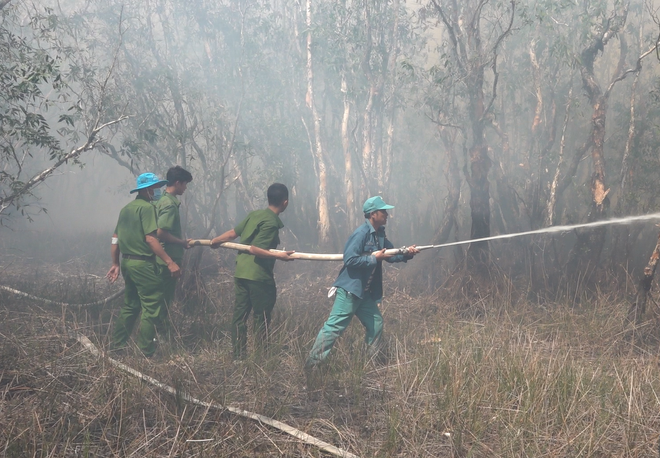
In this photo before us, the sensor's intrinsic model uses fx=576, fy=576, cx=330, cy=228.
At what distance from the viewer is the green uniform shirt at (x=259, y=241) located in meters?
5.32

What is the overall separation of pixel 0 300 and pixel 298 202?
10663 mm

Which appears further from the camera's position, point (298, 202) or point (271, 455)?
point (298, 202)

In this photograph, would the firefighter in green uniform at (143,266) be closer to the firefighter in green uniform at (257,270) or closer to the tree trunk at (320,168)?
the firefighter in green uniform at (257,270)

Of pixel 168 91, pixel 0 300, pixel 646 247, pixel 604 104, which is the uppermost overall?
pixel 168 91

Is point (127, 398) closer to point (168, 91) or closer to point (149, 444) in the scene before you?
point (149, 444)

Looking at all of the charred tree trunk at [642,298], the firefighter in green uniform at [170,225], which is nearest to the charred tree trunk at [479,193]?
the charred tree trunk at [642,298]

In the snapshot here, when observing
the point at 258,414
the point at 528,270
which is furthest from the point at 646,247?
the point at 258,414

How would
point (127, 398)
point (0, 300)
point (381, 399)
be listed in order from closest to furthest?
point (127, 398) → point (381, 399) → point (0, 300)

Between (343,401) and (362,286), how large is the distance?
1.02m

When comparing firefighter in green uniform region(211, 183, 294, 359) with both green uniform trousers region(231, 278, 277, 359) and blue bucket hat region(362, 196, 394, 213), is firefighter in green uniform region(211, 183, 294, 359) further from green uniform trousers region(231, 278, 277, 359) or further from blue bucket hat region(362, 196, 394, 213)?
blue bucket hat region(362, 196, 394, 213)

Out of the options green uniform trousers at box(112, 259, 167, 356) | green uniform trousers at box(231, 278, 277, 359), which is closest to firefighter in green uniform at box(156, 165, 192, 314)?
green uniform trousers at box(112, 259, 167, 356)

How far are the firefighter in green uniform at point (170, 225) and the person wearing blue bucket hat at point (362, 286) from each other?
177cm

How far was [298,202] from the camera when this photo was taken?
16969mm

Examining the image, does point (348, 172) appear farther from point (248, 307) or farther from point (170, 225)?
point (248, 307)
